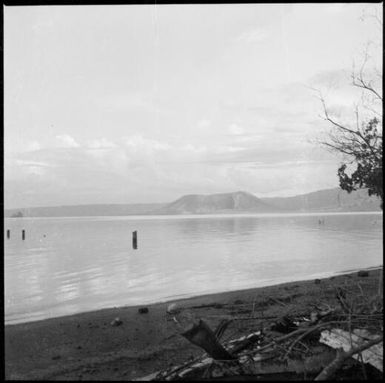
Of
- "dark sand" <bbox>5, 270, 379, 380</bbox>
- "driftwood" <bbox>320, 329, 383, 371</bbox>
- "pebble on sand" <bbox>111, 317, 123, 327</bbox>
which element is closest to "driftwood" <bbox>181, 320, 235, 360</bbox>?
"dark sand" <bbox>5, 270, 379, 380</bbox>

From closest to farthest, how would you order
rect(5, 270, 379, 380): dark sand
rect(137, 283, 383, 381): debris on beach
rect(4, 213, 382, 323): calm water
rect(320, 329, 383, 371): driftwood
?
rect(137, 283, 383, 381): debris on beach < rect(320, 329, 383, 371): driftwood < rect(5, 270, 379, 380): dark sand < rect(4, 213, 382, 323): calm water

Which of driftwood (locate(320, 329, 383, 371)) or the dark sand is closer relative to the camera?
driftwood (locate(320, 329, 383, 371))

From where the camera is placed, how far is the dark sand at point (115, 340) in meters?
6.98

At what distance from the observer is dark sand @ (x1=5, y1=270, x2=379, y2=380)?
698cm

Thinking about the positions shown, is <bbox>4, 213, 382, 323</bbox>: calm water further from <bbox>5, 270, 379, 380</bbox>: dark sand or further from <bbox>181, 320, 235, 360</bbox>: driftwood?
<bbox>181, 320, 235, 360</bbox>: driftwood

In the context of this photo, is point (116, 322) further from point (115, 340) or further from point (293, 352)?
point (293, 352)

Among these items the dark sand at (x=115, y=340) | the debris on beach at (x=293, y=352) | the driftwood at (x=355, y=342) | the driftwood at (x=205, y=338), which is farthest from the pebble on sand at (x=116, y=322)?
the driftwood at (x=355, y=342)

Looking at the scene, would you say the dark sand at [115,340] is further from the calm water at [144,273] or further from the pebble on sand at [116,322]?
the calm water at [144,273]

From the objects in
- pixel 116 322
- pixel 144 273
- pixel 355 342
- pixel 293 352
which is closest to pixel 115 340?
pixel 116 322

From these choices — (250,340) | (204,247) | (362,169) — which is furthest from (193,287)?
(204,247)

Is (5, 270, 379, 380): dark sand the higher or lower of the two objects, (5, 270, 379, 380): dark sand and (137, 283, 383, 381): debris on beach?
the lower

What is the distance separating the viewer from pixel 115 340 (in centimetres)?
878

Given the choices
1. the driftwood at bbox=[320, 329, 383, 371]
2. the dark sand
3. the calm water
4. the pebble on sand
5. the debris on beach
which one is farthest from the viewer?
the calm water

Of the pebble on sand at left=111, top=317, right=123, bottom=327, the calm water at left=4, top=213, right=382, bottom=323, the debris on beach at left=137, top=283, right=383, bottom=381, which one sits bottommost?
the calm water at left=4, top=213, right=382, bottom=323
